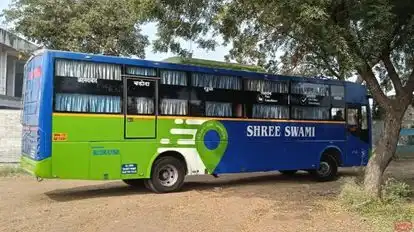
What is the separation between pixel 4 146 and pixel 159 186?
7214 mm

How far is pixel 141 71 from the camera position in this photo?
11297mm

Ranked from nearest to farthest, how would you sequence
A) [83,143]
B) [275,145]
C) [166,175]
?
[83,143] < [166,175] < [275,145]

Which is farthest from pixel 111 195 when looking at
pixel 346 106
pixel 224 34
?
pixel 346 106

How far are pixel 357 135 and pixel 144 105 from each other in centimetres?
743

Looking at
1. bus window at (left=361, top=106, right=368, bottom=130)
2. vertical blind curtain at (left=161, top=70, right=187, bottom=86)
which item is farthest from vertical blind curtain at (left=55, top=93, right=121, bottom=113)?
bus window at (left=361, top=106, right=368, bottom=130)

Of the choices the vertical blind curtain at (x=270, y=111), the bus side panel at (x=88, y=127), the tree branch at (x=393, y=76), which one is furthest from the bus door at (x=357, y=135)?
the bus side panel at (x=88, y=127)

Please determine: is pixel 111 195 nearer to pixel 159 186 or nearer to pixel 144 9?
pixel 159 186

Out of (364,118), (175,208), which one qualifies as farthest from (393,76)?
(175,208)

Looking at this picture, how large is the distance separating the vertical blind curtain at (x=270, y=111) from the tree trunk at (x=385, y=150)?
3434mm

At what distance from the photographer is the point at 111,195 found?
1127 cm

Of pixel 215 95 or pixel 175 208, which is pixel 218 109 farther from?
pixel 175 208

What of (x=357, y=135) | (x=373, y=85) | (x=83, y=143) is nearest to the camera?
(x=83, y=143)

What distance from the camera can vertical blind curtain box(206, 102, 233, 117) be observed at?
12.3 m

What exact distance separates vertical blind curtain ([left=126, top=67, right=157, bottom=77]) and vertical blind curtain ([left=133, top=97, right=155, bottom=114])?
1.79 feet
